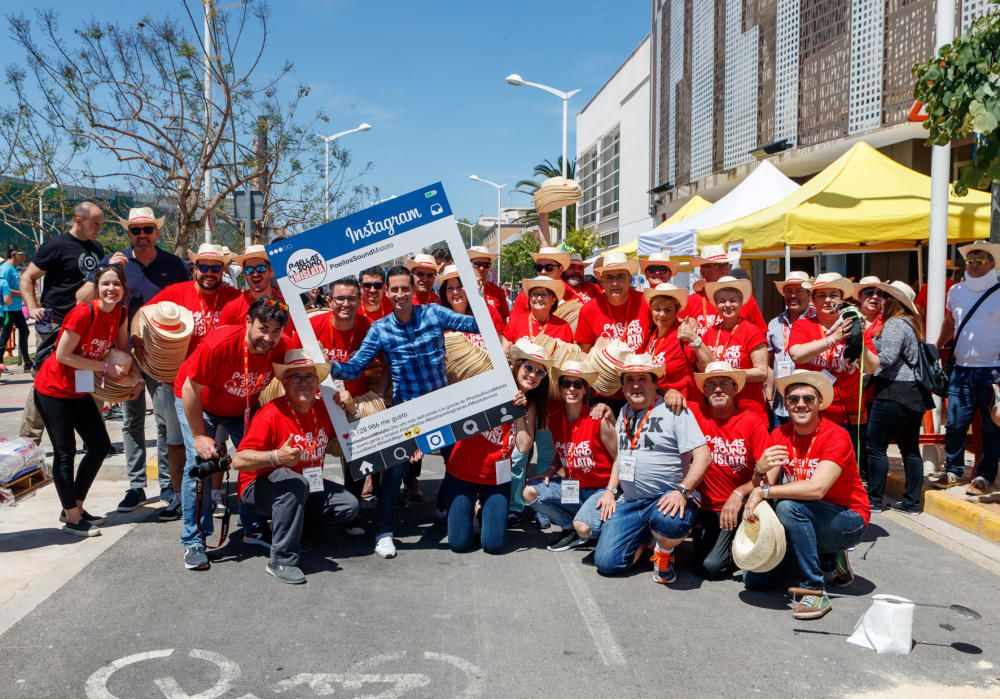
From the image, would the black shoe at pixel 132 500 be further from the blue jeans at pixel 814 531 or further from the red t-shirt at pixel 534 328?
the blue jeans at pixel 814 531

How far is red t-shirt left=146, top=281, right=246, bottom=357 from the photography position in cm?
588

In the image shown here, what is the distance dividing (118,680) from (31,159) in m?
14.0

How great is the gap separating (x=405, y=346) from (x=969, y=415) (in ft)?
16.1

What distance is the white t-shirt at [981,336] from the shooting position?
6.71 m

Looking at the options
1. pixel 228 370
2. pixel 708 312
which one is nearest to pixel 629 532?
pixel 708 312

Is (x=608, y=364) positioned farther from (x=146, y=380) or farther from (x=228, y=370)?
(x=146, y=380)

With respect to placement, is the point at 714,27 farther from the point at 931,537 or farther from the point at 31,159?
the point at 931,537

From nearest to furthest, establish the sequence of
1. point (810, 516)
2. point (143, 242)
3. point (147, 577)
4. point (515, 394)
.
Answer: point (810, 516)
point (147, 577)
point (515, 394)
point (143, 242)

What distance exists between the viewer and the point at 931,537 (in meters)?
5.99

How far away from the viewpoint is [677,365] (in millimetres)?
5824

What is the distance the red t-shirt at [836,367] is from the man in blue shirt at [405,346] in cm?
251

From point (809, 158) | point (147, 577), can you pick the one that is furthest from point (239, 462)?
point (809, 158)

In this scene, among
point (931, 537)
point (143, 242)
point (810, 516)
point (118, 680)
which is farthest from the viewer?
point (143, 242)

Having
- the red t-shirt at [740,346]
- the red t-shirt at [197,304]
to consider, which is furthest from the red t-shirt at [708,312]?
the red t-shirt at [197,304]
